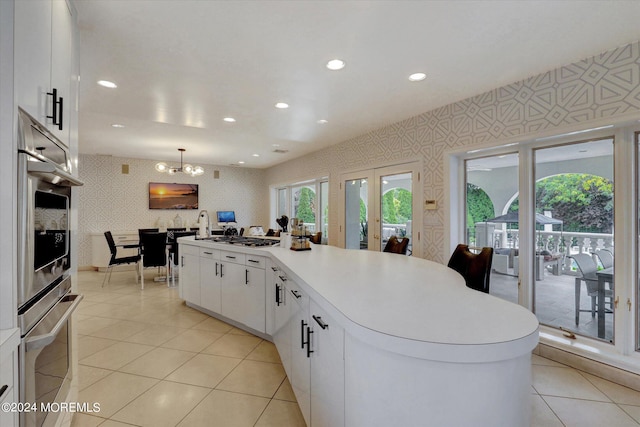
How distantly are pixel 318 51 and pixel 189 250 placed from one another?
2969 millimetres

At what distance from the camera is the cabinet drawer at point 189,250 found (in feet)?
12.6

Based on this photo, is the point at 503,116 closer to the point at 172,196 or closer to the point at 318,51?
the point at 318,51

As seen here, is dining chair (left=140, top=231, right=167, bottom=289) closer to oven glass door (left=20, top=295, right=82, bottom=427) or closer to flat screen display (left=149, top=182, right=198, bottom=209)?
flat screen display (left=149, top=182, right=198, bottom=209)

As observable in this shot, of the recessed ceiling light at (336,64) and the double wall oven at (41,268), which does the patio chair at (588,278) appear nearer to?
the recessed ceiling light at (336,64)

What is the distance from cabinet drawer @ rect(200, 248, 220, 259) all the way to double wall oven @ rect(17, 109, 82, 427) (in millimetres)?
1971

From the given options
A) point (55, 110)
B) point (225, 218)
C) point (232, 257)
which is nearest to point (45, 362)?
point (55, 110)

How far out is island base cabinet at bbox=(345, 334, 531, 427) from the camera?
90cm

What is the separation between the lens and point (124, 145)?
570 centimetres

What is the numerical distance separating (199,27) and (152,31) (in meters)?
0.34

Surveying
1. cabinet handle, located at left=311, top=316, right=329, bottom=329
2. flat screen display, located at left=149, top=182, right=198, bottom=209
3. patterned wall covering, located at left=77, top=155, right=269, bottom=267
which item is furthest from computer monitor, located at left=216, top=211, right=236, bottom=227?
cabinet handle, located at left=311, top=316, right=329, bottom=329

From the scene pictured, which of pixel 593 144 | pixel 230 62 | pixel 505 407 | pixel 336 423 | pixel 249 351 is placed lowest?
pixel 249 351

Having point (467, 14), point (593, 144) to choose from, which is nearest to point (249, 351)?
point (467, 14)

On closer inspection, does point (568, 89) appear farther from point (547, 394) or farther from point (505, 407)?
point (505, 407)

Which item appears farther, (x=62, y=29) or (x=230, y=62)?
(x=230, y=62)
